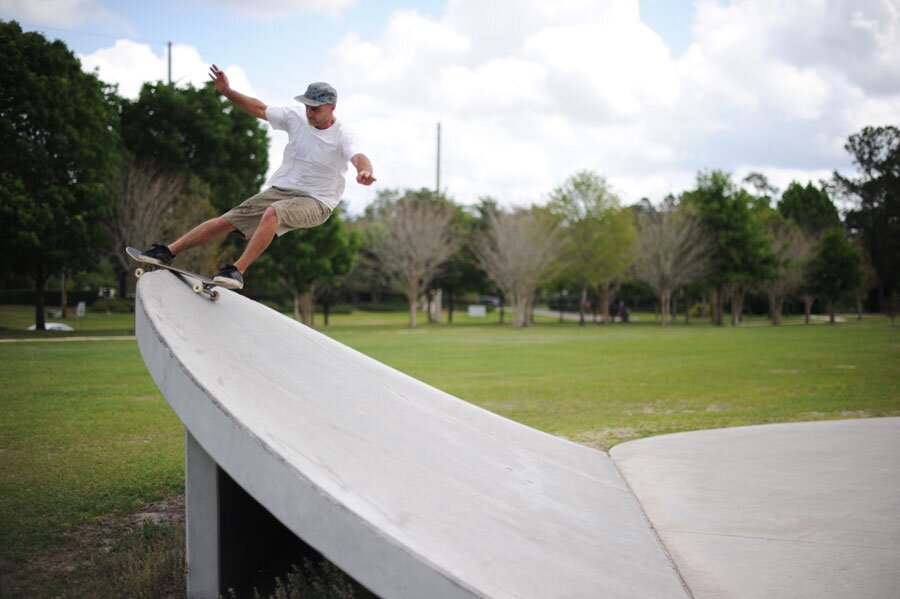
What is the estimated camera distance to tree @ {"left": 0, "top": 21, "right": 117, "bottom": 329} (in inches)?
1118

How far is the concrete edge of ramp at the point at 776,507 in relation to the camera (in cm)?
459

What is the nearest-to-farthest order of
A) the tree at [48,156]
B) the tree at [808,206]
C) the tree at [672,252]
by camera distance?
1. the tree at [48,156]
2. the tree at [672,252]
3. the tree at [808,206]

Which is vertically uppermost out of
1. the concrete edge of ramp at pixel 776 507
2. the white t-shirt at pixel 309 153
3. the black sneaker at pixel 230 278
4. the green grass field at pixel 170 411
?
the white t-shirt at pixel 309 153

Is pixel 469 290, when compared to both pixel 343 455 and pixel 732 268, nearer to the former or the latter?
pixel 732 268

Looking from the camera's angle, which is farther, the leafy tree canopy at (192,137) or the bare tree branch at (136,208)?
the leafy tree canopy at (192,137)

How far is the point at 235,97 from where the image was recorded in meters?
6.60

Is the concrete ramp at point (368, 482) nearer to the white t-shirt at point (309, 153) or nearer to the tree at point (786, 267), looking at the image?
the white t-shirt at point (309, 153)

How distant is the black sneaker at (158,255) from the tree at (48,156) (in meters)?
25.1

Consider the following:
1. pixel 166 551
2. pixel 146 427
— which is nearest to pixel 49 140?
pixel 146 427

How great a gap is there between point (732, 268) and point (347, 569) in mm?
56594

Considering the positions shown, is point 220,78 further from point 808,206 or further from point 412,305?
point 808,206

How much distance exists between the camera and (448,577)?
3287mm

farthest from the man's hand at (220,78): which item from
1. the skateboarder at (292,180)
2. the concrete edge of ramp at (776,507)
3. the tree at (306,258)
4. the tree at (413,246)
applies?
the tree at (413,246)

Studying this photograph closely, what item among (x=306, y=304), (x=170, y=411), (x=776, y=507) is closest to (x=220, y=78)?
(x=776, y=507)
